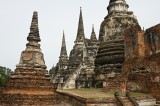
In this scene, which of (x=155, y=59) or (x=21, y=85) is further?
(x=155, y=59)

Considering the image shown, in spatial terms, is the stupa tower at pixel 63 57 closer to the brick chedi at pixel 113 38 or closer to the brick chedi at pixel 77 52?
the brick chedi at pixel 77 52

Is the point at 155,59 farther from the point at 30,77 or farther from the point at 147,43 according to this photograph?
the point at 30,77

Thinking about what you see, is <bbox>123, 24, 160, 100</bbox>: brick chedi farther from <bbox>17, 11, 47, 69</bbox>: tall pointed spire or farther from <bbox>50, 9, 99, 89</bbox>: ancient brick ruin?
<bbox>17, 11, 47, 69</bbox>: tall pointed spire

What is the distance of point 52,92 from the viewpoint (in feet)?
35.9

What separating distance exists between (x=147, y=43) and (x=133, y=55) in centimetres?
121

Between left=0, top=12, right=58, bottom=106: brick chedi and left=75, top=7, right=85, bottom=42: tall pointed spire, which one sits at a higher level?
left=75, top=7, right=85, bottom=42: tall pointed spire

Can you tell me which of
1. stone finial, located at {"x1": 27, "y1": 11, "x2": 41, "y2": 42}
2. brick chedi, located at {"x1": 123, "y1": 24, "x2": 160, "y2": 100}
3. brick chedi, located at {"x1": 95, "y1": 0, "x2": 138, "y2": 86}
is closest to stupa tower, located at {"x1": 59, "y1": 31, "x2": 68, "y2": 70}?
brick chedi, located at {"x1": 95, "y1": 0, "x2": 138, "y2": 86}

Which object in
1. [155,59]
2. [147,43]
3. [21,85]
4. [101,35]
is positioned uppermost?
[101,35]

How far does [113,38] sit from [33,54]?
30.7 feet

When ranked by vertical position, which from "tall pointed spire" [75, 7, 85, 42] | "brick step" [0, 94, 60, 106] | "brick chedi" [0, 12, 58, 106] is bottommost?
"brick step" [0, 94, 60, 106]

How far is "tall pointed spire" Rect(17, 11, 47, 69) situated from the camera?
36.7 ft

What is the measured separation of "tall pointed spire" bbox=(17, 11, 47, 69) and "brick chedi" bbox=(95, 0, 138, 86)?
24.6 ft

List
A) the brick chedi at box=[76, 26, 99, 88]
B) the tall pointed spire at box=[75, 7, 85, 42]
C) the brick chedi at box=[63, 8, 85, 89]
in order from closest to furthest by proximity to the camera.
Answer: the brick chedi at box=[76, 26, 99, 88]
the brick chedi at box=[63, 8, 85, 89]
the tall pointed spire at box=[75, 7, 85, 42]

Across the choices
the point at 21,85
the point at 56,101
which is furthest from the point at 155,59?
the point at 21,85
